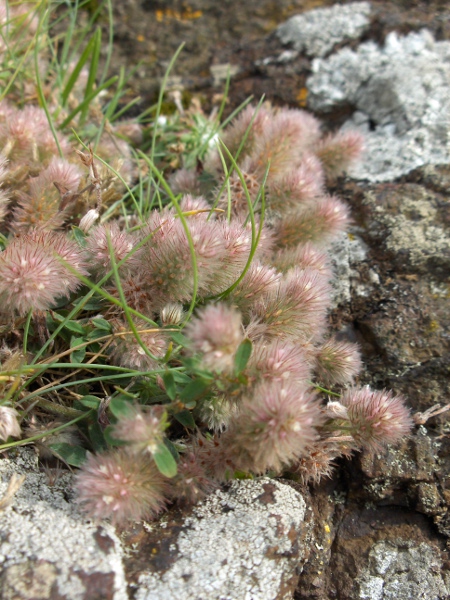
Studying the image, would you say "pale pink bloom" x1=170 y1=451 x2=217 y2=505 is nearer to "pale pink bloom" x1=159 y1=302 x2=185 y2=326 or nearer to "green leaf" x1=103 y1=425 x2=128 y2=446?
"green leaf" x1=103 y1=425 x2=128 y2=446

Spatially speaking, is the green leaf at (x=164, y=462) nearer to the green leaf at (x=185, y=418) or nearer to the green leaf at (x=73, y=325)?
the green leaf at (x=185, y=418)

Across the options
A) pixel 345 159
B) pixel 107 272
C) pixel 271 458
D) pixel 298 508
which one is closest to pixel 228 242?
pixel 107 272

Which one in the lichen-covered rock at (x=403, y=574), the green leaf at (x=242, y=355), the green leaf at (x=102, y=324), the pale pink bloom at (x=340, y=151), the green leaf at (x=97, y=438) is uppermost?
the pale pink bloom at (x=340, y=151)

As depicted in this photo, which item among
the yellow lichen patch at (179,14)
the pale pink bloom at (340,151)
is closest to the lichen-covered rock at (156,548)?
the pale pink bloom at (340,151)

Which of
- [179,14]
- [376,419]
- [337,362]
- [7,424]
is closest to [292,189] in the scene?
[337,362]

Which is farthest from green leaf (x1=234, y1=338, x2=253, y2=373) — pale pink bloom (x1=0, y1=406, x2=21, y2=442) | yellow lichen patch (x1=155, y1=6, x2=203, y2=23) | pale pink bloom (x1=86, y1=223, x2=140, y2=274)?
yellow lichen patch (x1=155, y1=6, x2=203, y2=23)

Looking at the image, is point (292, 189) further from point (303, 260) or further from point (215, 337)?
point (215, 337)

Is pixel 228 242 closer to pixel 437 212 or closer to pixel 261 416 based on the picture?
pixel 261 416
